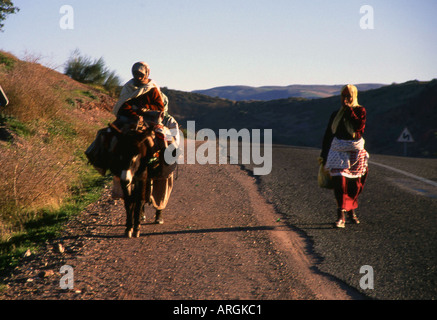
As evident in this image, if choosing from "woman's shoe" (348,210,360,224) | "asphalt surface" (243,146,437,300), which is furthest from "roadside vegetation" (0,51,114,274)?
"woman's shoe" (348,210,360,224)

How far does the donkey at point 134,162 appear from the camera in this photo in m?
6.22

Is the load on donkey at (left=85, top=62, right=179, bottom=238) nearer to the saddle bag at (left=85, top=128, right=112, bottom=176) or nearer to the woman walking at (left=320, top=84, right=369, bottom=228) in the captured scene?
the saddle bag at (left=85, top=128, right=112, bottom=176)

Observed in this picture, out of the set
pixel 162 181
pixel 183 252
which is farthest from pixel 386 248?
pixel 162 181

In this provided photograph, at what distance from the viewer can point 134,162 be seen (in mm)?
6336

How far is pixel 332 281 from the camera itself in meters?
5.17

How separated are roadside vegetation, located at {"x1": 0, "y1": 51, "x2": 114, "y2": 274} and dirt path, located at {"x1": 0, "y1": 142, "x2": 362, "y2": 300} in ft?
1.65

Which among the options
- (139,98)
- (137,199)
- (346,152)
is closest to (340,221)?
(346,152)

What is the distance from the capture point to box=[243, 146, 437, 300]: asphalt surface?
5215 mm

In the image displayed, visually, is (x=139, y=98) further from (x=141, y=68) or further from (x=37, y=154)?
(x=37, y=154)

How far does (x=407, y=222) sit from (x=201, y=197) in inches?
152

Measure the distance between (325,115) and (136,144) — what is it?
5754 cm

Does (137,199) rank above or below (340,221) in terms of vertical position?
above

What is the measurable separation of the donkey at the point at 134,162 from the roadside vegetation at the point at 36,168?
1150 mm

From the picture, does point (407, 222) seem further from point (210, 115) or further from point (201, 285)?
point (210, 115)
